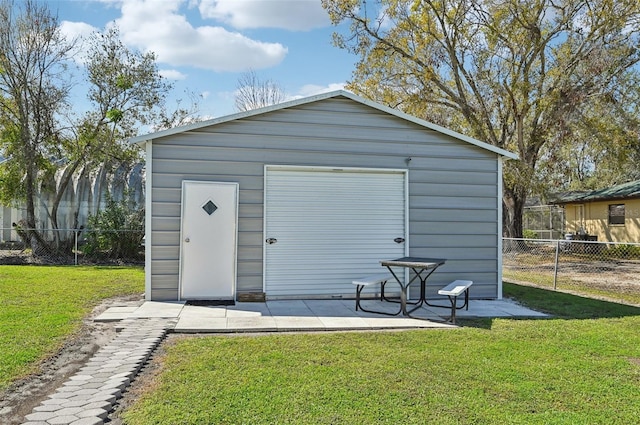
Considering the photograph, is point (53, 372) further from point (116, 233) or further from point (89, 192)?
point (89, 192)

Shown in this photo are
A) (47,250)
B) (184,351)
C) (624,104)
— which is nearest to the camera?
(184,351)

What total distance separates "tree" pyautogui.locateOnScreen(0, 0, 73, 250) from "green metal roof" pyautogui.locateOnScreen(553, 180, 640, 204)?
18.0 meters

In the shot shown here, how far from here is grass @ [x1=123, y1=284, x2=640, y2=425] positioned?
9.12 feet

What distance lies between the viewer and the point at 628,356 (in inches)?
161

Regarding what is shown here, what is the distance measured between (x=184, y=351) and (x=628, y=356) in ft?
12.8

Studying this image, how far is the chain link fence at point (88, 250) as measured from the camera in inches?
454

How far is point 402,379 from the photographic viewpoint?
3387 mm

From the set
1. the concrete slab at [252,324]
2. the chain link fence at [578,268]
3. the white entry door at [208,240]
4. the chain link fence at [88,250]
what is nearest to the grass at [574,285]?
the chain link fence at [578,268]

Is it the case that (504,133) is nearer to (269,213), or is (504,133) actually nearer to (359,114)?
(359,114)

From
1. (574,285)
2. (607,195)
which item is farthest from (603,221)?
(574,285)

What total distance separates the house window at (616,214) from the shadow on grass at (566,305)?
11.4m

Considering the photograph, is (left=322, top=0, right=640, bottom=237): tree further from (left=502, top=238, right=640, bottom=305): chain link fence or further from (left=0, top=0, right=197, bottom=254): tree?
(left=0, top=0, right=197, bottom=254): tree

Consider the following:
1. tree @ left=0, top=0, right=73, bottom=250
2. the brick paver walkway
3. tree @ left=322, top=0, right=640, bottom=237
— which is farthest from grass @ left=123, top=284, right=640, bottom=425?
tree @ left=322, top=0, right=640, bottom=237

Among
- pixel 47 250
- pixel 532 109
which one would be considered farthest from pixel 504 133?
pixel 47 250
